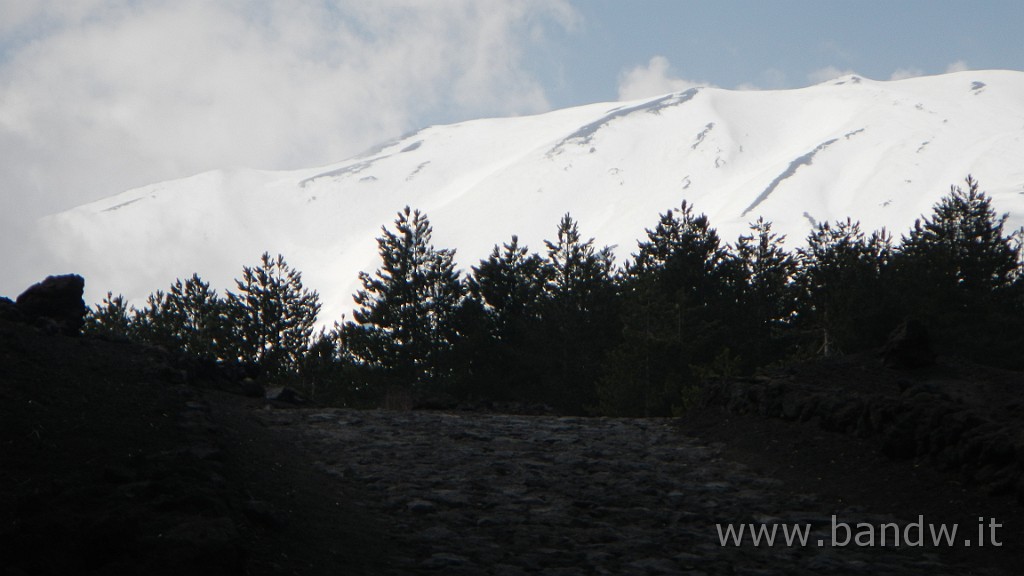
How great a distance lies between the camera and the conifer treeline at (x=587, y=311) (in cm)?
3528

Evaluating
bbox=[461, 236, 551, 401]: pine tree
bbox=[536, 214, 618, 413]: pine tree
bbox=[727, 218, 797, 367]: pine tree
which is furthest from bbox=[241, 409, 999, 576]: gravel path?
bbox=[461, 236, 551, 401]: pine tree

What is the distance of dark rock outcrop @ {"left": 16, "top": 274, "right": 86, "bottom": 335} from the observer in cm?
1970

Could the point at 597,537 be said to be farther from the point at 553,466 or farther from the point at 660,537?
the point at 553,466

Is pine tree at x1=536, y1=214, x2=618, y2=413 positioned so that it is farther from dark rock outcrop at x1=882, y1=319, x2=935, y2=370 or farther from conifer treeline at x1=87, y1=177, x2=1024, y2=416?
dark rock outcrop at x1=882, y1=319, x2=935, y2=370

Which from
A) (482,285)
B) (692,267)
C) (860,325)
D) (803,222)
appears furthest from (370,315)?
(803,222)

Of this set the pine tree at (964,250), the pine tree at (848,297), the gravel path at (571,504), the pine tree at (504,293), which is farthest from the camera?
the pine tree at (504,293)

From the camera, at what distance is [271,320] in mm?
44219

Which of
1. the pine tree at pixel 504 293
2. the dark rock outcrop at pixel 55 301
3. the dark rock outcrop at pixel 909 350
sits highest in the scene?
the pine tree at pixel 504 293

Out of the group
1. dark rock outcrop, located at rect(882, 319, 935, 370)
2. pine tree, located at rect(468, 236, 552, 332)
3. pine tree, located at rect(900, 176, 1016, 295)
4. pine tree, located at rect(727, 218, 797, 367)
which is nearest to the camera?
dark rock outcrop, located at rect(882, 319, 935, 370)

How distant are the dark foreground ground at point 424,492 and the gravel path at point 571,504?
3 centimetres

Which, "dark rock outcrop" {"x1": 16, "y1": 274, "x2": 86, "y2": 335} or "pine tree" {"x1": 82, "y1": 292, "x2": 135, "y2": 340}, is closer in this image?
"dark rock outcrop" {"x1": 16, "y1": 274, "x2": 86, "y2": 335}

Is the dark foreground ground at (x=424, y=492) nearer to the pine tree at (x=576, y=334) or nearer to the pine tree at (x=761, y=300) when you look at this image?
the pine tree at (x=761, y=300)

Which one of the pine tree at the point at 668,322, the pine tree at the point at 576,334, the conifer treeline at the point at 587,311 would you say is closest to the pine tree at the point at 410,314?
the conifer treeline at the point at 587,311

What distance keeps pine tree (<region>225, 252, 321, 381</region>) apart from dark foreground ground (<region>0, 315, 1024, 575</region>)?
30.9m
